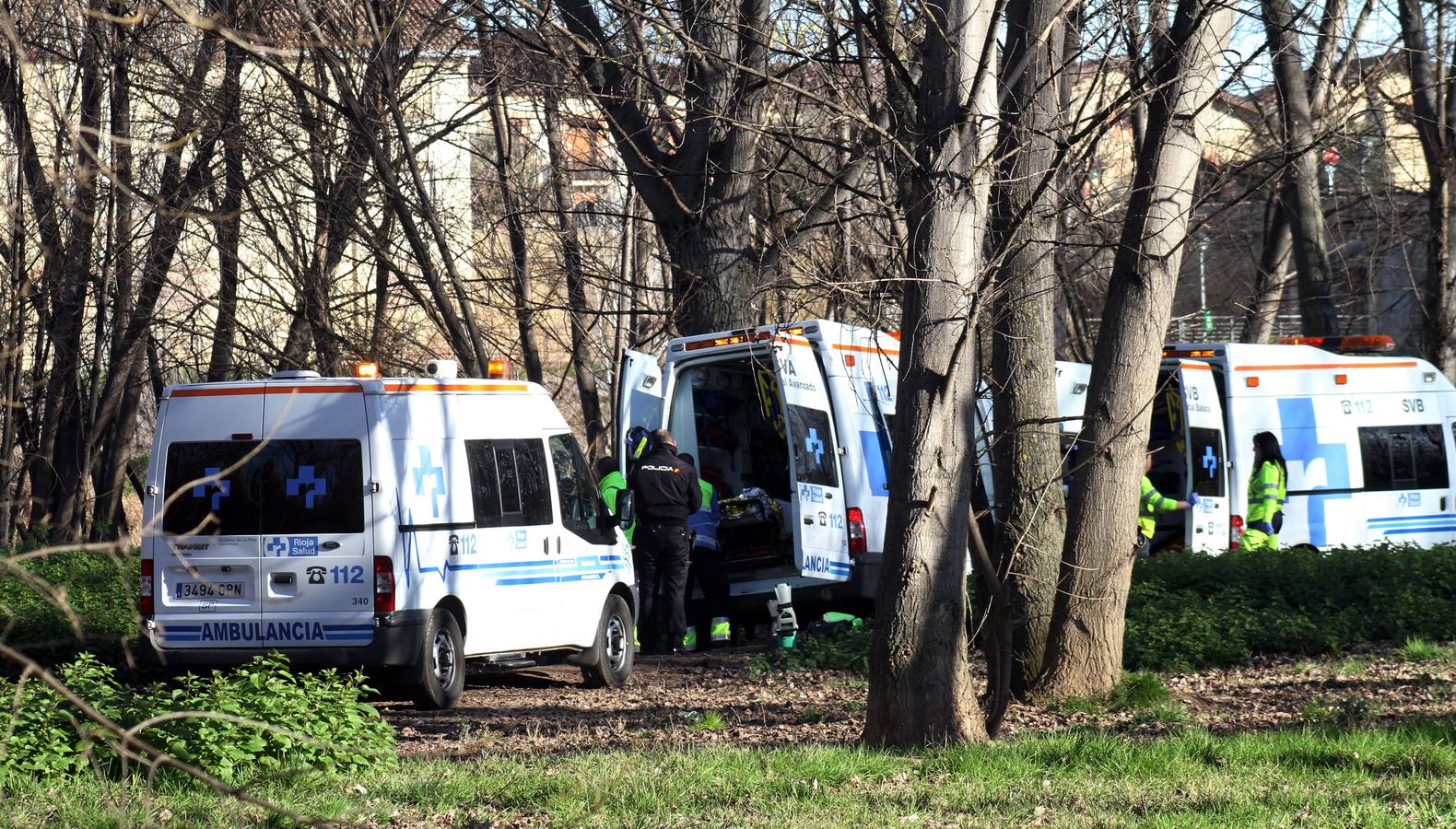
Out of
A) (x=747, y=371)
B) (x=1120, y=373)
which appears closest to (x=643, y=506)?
(x=747, y=371)

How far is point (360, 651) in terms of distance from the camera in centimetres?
972

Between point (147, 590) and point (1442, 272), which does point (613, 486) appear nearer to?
point (147, 590)

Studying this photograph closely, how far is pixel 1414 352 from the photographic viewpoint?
34.3 metres

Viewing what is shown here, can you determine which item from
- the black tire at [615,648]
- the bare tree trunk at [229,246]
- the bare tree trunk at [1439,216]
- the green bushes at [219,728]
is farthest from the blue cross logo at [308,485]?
the bare tree trunk at [1439,216]

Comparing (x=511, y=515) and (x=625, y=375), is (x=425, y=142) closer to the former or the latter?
(x=625, y=375)

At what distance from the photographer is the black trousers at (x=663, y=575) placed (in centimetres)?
1307

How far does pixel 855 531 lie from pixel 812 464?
734 millimetres

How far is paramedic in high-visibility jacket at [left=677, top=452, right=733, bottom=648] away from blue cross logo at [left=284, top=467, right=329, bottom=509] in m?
3.91

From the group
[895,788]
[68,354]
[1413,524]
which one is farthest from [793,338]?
[68,354]

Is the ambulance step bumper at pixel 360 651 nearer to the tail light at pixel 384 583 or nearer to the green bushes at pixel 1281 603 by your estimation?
the tail light at pixel 384 583

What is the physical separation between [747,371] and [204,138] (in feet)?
19.8

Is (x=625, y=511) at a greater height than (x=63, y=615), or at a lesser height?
greater

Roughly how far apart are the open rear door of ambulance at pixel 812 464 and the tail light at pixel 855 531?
0.06 m

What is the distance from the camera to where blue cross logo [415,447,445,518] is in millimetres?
10039
